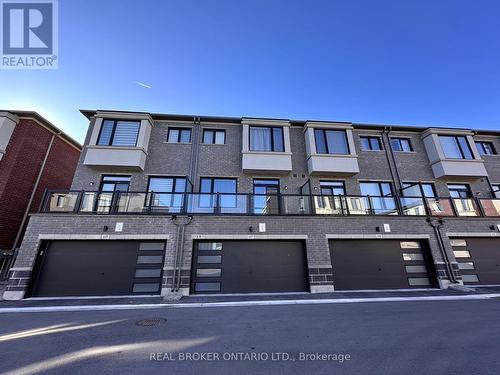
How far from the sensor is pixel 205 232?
30.2ft

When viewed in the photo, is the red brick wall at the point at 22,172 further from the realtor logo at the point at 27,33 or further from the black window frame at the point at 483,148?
the black window frame at the point at 483,148

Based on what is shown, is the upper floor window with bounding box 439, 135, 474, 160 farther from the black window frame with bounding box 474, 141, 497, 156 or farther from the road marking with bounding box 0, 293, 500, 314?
the road marking with bounding box 0, 293, 500, 314

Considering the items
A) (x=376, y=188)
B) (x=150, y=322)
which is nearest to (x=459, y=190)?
(x=376, y=188)

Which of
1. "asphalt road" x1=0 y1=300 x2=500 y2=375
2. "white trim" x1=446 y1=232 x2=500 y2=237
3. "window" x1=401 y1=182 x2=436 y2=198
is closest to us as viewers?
"asphalt road" x1=0 y1=300 x2=500 y2=375

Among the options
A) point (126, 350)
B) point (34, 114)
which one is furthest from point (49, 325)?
point (34, 114)

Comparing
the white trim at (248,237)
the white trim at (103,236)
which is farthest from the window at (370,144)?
the white trim at (103,236)

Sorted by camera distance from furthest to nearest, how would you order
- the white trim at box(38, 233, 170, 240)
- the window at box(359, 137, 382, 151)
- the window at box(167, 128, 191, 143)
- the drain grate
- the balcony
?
the window at box(359, 137, 382, 151)
the window at box(167, 128, 191, 143)
the balcony
the white trim at box(38, 233, 170, 240)
the drain grate

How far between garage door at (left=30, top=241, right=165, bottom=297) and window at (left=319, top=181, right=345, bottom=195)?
869 cm

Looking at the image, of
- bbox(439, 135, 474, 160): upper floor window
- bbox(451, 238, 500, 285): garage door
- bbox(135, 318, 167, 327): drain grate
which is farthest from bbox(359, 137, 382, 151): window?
bbox(135, 318, 167, 327): drain grate

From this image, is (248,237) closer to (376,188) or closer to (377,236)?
(377,236)

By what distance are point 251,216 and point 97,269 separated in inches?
246

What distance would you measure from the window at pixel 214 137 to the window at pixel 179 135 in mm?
956

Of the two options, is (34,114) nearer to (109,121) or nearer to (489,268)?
(109,121)

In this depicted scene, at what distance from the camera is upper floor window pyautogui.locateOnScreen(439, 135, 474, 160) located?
44.0 ft
